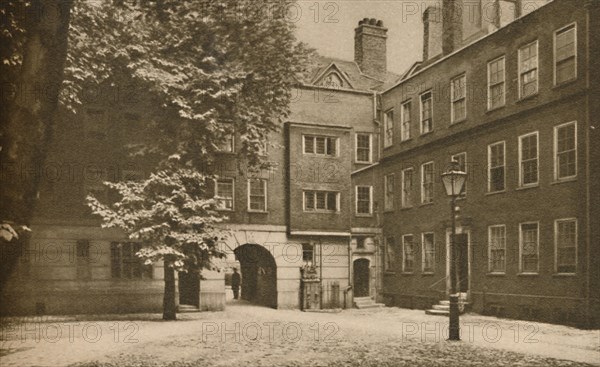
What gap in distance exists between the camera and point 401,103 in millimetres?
27094

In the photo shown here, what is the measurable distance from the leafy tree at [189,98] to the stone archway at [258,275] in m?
7.74

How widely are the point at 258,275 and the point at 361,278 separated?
17.6 ft

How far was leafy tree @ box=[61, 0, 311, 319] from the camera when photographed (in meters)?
16.5

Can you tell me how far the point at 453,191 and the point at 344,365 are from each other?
15.7ft

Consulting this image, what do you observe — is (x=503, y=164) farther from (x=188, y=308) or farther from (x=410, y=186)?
(x=188, y=308)

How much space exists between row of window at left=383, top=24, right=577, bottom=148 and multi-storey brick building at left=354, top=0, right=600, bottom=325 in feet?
0.14

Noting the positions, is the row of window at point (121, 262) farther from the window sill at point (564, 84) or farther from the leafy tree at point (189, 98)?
the window sill at point (564, 84)

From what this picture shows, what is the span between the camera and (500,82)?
68.7ft

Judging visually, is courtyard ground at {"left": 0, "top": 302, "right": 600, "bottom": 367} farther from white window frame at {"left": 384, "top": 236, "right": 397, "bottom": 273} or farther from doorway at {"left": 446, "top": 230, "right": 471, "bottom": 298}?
white window frame at {"left": 384, "top": 236, "right": 397, "bottom": 273}

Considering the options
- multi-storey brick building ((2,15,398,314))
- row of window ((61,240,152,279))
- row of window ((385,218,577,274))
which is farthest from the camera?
row of window ((61,240,152,279))

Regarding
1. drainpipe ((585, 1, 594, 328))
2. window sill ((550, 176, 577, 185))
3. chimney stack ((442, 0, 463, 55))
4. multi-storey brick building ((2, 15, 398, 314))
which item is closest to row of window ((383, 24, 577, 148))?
drainpipe ((585, 1, 594, 328))

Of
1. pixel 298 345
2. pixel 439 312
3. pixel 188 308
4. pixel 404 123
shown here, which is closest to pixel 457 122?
pixel 404 123

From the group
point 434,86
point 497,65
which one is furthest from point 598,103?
point 434,86

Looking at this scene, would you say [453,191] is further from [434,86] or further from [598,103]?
[434,86]
